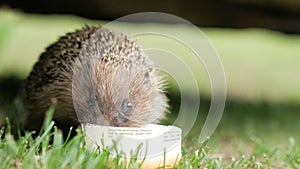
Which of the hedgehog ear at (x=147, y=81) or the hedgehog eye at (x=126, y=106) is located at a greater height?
the hedgehog ear at (x=147, y=81)

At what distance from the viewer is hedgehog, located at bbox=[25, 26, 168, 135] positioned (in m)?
3.63

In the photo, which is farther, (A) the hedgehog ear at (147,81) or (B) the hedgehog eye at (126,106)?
(A) the hedgehog ear at (147,81)

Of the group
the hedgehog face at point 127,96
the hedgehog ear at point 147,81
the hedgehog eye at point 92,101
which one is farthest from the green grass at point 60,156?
the hedgehog ear at point 147,81

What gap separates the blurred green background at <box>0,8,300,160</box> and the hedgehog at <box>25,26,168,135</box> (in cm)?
36

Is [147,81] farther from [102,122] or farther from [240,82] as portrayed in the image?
[240,82]

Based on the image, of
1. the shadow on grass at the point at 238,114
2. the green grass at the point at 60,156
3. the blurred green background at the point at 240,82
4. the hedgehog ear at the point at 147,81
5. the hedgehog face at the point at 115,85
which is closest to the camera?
the green grass at the point at 60,156

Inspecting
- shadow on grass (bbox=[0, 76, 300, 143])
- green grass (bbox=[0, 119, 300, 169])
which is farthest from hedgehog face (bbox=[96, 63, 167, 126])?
shadow on grass (bbox=[0, 76, 300, 143])

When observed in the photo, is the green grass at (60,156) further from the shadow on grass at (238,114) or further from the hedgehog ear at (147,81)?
A: the shadow on grass at (238,114)

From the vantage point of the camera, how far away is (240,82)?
8703mm

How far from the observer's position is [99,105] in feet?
11.8

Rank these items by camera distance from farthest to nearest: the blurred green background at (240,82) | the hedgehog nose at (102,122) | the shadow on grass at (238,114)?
the shadow on grass at (238,114)
the blurred green background at (240,82)
the hedgehog nose at (102,122)

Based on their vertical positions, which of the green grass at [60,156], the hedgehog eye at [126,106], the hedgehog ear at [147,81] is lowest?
the green grass at [60,156]

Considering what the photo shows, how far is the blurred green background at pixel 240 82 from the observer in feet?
16.4

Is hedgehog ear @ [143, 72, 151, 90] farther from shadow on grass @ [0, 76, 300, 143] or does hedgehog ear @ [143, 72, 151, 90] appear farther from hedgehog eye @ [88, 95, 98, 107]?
shadow on grass @ [0, 76, 300, 143]
